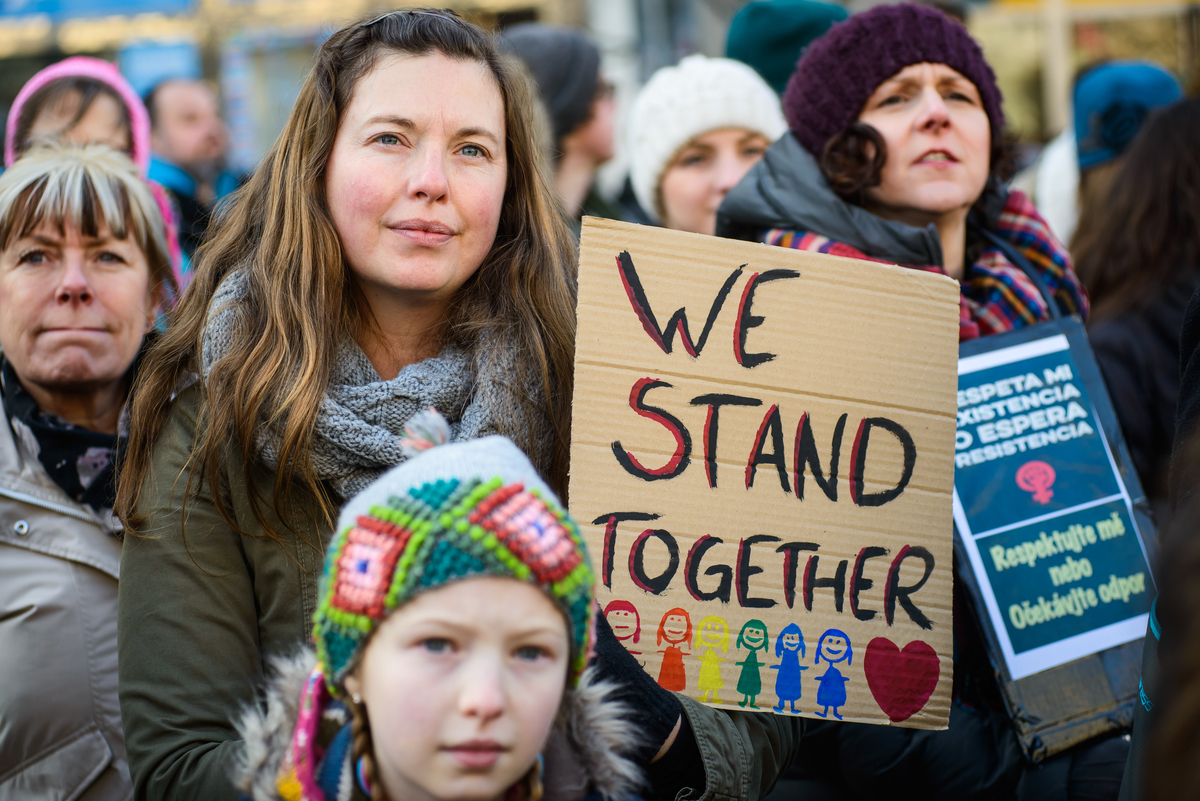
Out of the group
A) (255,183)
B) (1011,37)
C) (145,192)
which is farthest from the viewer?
(1011,37)

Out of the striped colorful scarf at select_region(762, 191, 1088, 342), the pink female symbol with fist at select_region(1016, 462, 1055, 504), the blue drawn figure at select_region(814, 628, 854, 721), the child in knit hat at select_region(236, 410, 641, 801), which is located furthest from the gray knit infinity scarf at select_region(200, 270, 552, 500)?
the pink female symbol with fist at select_region(1016, 462, 1055, 504)

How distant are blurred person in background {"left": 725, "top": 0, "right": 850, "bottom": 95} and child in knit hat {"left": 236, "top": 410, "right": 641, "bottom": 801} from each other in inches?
111

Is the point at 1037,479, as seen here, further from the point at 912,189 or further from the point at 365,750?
the point at 365,750

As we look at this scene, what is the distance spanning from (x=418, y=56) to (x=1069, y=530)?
150 cm

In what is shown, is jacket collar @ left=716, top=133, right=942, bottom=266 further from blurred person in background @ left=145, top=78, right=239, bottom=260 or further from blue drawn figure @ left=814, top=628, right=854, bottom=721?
blurred person in background @ left=145, top=78, right=239, bottom=260

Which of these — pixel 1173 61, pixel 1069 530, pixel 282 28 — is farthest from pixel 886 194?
pixel 1173 61

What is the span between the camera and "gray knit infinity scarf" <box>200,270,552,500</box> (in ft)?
5.45

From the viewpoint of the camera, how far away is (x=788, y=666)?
176 cm

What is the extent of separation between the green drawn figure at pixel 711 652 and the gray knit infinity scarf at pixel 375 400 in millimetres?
393

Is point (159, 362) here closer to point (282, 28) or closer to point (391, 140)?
point (391, 140)

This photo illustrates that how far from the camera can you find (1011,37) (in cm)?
1054

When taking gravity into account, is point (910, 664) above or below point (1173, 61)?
below

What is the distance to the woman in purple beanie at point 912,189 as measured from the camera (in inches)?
87.9

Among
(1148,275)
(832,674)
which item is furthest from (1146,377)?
(832,674)
